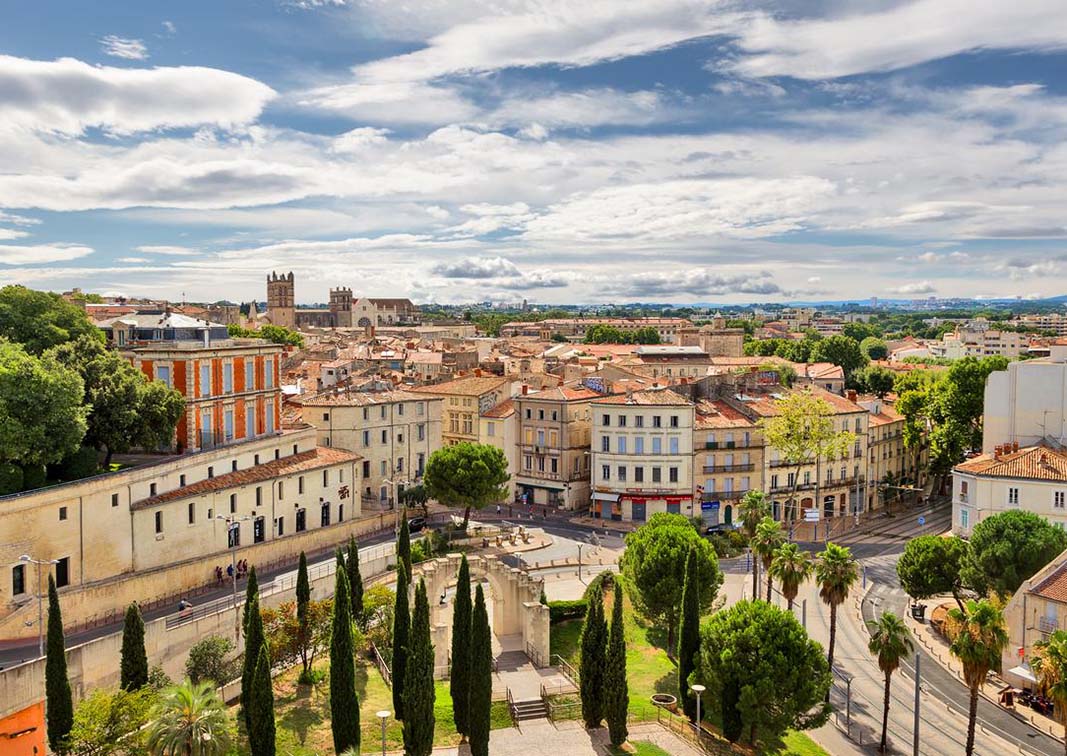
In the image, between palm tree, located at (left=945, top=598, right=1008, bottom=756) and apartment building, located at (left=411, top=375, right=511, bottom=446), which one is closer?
palm tree, located at (left=945, top=598, right=1008, bottom=756)

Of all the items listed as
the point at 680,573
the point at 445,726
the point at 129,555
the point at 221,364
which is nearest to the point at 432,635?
the point at 445,726

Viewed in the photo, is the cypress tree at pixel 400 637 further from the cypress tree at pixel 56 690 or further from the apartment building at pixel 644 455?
the apartment building at pixel 644 455

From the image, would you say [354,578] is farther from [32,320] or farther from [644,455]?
[644,455]

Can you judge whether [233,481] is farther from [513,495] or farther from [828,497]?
[828,497]

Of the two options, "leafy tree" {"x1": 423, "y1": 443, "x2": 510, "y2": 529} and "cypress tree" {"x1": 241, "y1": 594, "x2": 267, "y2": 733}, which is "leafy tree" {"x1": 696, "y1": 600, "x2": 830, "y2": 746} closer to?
"cypress tree" {"x1": 241, "y1": 594, "x2": 267, "y2": 733}

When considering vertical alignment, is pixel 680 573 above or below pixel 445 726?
above

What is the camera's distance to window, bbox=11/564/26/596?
47.9m

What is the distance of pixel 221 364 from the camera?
6975cm

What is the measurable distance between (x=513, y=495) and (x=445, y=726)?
48964 millimetres

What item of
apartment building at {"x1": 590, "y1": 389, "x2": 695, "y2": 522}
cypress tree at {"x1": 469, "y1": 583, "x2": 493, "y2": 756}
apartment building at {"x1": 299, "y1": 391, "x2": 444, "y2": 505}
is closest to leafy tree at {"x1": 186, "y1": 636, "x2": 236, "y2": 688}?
cypress tree at {"x1": 469, "y1": 583, "x2": 493, "y2": 756}

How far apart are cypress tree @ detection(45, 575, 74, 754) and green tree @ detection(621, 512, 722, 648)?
3068cm

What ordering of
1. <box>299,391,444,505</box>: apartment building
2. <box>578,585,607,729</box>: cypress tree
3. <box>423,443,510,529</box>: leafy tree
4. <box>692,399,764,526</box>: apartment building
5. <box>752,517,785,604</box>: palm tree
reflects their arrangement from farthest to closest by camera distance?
<box>692,399,764,526</box>: apartment building < <box>299,391,444,505</box>: apartment building < <box>423,443,510,529</box>: leafy tree < <box>752,517,785,604</box>: palm tree < <box>578,585,607,729</box>: cypress tree

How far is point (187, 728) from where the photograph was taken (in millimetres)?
32344

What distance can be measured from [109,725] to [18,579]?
592 inches
